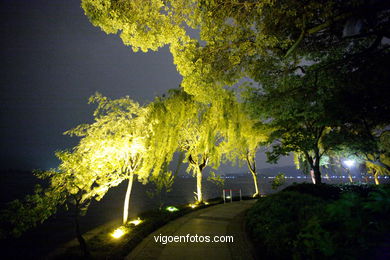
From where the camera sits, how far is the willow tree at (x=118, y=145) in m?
6.72

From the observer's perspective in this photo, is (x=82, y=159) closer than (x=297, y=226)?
No

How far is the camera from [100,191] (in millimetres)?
6863

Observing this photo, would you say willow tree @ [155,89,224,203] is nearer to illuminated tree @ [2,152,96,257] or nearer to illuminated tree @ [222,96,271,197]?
illuminated tree @ [222,96,271,197]

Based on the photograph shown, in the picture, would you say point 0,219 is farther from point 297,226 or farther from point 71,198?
point 297,226

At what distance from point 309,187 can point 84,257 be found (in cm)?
1117

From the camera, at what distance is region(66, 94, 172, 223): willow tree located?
6.72 metres

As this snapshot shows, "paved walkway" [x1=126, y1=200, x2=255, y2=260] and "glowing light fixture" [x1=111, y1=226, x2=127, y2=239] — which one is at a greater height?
"glowing light fixture" [x1=111, y1=226, x2=127, y2=239]

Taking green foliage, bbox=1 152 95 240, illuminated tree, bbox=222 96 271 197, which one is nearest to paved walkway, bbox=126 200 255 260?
green foliage, bbox=1 152 95 240

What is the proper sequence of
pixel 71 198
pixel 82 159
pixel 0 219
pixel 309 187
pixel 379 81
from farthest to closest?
pixel 309 187
pixel 379 81
pixel 82 159
pixel 71 198
pixel 0 219

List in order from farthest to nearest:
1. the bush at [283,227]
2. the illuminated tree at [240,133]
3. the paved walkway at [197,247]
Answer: the illuminated tree at [240,133] < the paved walkway at [197,247] < the bush at [283,227]

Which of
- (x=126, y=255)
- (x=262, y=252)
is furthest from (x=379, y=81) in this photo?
(x=126, y=255)

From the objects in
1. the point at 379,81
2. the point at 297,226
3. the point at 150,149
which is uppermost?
the point at 379,81

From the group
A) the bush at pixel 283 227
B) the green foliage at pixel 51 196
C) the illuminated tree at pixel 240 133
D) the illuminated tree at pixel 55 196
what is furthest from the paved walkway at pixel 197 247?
the illuminated tree at pixel 240 133

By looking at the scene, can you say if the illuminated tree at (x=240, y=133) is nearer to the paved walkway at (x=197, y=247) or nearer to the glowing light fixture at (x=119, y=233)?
the paved walkway at (x=197, y=247)
